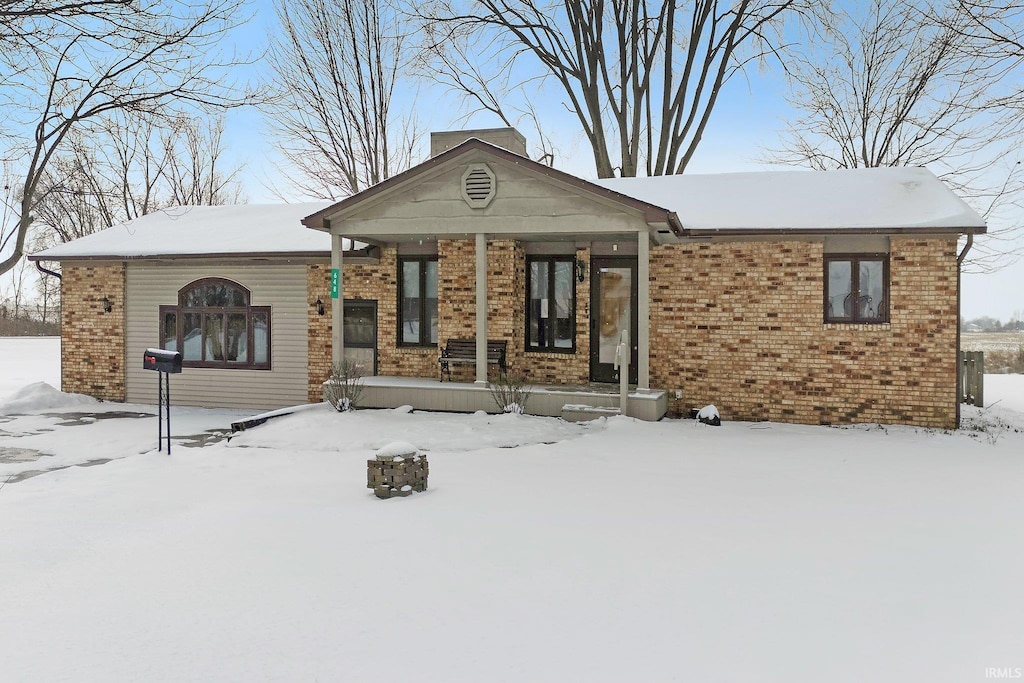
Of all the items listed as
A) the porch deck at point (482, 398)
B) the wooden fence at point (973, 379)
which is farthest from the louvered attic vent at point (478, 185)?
the wooden fence at point (973, 379)

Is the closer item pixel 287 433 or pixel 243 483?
pixel 243 483

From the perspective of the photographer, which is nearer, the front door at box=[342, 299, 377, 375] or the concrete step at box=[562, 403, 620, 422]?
the concrete step at box=[562, 403, 620, 422]

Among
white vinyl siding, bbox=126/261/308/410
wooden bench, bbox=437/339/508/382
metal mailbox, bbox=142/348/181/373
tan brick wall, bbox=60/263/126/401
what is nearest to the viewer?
metal mailbox, bbox=142/348/181/373

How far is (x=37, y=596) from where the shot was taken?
392cm

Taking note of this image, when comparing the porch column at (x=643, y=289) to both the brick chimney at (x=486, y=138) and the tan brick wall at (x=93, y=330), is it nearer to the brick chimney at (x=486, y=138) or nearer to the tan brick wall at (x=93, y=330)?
the brick chimney at (x=486, y=138)

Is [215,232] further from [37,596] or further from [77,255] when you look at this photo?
[37,596]

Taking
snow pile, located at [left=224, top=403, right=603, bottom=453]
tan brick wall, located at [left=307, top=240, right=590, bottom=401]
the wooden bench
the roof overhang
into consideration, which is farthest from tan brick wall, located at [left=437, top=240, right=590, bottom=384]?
snow pile, located at [left=224, top=403, right=603, bottom=453]

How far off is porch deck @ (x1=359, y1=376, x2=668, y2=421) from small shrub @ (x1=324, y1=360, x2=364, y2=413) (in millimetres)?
212

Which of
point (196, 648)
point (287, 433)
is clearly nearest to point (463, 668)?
point (196, 648)

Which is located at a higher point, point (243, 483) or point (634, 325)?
point (634, 325)

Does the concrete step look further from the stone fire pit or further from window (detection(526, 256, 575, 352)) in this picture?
the stone fire pit

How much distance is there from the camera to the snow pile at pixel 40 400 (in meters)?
12.3

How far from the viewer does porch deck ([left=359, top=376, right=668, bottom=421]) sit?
10.2m

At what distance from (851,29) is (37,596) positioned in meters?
25.8
